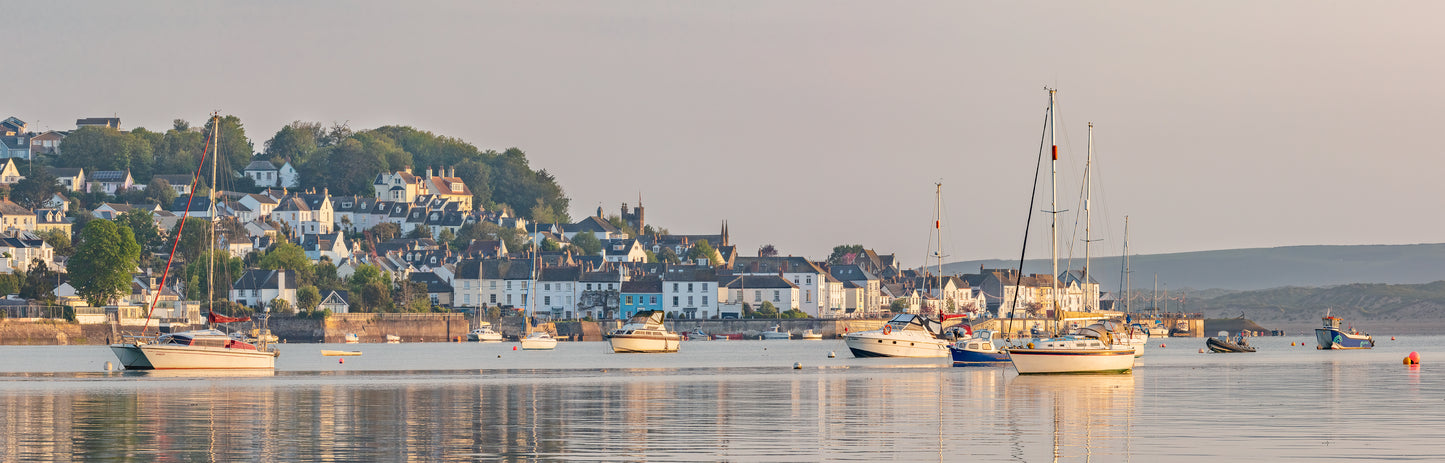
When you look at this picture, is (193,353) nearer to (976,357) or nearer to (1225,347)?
(976,357)

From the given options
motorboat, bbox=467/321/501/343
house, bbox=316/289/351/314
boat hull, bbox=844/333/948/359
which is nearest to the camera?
boat hull, bbox=844/333/948/359

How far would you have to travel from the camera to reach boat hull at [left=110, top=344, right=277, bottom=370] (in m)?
59.3

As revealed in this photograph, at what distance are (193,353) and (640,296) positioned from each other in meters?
107

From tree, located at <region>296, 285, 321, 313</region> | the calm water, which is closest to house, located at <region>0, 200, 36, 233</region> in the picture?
tree, located at <region>296, 285, 321, 313</region>

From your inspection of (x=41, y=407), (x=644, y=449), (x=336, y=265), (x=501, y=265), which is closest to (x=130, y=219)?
(x=336, y=265)

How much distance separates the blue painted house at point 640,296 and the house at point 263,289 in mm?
29279

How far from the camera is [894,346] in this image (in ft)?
243

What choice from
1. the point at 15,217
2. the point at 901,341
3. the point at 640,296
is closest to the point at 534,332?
the point at 640,296

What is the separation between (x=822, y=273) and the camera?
6954 inches

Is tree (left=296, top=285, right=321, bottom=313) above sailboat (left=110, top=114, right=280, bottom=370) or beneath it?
above

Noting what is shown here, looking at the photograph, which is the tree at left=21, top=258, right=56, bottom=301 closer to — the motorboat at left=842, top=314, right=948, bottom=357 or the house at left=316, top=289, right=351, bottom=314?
the house at left=316, top=289, right=351, bottom=314

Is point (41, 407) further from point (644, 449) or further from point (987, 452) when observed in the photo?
point (987, 452)

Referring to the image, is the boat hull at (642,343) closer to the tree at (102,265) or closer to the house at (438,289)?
the tree at (102,265)

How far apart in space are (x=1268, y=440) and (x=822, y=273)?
150421 millimetres
